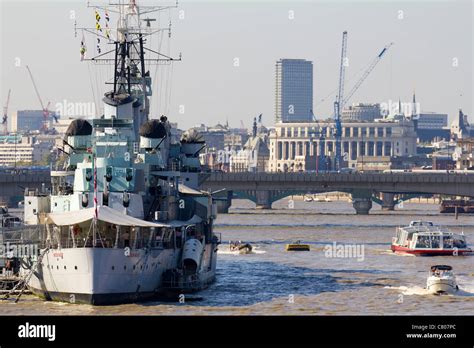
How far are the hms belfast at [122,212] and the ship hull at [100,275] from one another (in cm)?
5

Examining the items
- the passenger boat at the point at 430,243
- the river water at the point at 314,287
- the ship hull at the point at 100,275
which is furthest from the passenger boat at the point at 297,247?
the ship hull at the point at 100,275

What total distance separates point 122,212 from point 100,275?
621cm

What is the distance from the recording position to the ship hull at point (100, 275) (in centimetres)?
7673

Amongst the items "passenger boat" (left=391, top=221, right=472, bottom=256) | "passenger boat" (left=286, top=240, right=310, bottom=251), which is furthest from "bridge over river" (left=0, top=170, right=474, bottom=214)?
"passenger boat" (left=391, top=221, right=472, bottom=256)

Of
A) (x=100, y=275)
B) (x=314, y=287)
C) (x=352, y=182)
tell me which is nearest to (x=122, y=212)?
(x=100, y=275)

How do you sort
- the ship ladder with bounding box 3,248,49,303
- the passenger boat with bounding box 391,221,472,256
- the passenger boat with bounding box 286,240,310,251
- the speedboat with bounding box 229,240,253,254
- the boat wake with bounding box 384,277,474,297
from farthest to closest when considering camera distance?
the passenger boat with bounding box 286,240,310,251, the speedboat with bounding box 229,240,253,254, the passenger boat with bounding box 391,221,472,256, the boat wake with bounding box 384,277,474,297, the ship ladder with bounding box 3,248,49,303

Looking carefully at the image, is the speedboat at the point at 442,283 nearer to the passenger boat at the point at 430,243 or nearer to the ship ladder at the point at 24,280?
the ship ladder at the point at 24,280

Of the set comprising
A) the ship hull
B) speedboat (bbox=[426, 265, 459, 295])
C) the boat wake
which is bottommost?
the boat wake

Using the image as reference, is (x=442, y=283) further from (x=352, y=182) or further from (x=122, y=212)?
(x=352, y=182)

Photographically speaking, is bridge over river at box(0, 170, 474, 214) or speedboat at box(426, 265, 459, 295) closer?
speedboat at box(426, 265, 459, 295)

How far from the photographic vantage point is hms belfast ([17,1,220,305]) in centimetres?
7769

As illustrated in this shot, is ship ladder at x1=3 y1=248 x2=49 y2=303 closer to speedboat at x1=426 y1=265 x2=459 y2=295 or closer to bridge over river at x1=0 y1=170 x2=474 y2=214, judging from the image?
speedboat at x1=426 y1=265 x2=459 y2=295

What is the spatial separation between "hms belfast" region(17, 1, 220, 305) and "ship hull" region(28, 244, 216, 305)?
52 mm
